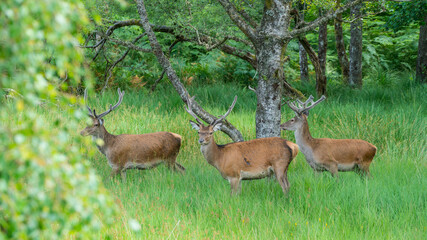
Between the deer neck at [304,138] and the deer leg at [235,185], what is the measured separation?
58.6 inches

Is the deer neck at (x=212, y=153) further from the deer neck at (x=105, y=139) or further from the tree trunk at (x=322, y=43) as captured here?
the tree trunk at (x=322, y=43)

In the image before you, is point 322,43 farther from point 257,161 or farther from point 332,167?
point 257,161

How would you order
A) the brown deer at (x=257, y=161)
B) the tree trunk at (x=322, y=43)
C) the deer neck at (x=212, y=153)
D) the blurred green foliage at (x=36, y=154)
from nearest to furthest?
the blurred green foliage at (x=36, y=154) → the brown deer at (x=257, y=161) → the deer neck at (x=212, y=153) → the tree trunk at (x=322, y=43)

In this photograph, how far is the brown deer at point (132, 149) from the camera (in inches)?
305

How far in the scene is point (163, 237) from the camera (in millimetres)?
4730

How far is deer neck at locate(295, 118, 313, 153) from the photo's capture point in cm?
750

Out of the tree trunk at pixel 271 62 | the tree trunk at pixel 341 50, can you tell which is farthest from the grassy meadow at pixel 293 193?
the tree trunk at pixel 341 50

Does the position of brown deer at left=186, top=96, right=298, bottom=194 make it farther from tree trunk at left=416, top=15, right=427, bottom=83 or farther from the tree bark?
tree trunk at left=416, top=15, right=427, bottom=83

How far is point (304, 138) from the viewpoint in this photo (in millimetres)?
7613

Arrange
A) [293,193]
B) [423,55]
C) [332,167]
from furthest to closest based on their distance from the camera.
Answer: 1. [423,55]
2. [332,167]
3. [293,193]

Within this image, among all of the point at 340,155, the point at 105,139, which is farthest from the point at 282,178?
the point at 105,139

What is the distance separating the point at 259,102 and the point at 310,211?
110 inches

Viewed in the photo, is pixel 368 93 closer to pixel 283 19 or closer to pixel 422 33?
pixel 422 33

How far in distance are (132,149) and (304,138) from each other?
2869 millimetres
